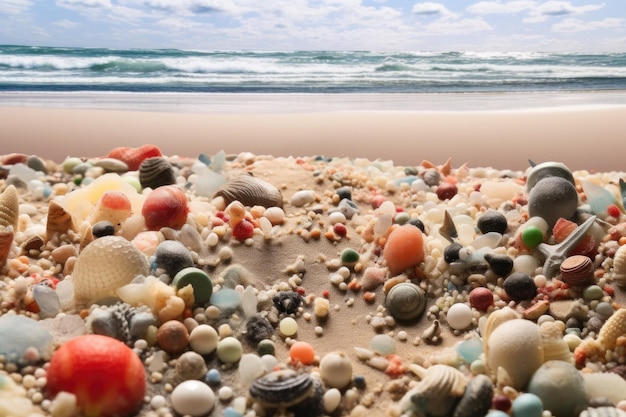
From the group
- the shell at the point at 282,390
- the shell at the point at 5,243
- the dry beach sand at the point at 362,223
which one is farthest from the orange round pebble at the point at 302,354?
the shell at the point at 5,243

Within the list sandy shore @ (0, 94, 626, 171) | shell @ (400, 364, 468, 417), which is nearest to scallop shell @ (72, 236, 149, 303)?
shell @ (400, 364, 468, 417)

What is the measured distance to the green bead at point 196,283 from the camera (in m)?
1.41

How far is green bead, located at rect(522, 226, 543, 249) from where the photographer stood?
1.56 m

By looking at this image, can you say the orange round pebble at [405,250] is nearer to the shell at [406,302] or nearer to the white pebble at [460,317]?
the shell at [406,302]

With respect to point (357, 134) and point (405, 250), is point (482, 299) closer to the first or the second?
point (405, 250)

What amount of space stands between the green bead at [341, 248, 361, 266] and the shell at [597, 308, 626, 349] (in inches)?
26.2

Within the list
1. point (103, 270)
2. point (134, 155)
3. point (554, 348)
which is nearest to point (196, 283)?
point (103, 270)

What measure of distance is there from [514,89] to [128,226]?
4.74 metres

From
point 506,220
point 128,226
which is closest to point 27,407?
point 128,226

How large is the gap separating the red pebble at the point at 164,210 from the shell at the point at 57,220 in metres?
0.22

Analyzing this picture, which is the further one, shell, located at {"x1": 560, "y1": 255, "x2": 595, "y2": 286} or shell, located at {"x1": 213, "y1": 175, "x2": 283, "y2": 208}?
shell, located at {"x1": 213, "y1": 175, "x2": 283, "y2": 208}

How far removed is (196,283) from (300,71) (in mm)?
5649

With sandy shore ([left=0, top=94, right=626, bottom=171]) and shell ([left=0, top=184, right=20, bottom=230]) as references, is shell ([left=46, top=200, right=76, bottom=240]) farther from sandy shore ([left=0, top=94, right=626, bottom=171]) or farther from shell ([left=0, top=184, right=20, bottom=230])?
sandy shore ([left=0, top=94, right=626, bottom=171])

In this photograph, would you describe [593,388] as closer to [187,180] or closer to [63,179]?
[187,180]
